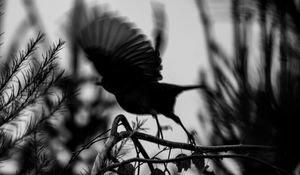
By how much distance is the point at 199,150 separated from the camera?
124cm

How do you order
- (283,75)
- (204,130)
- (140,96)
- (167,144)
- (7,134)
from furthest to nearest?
(204,130), (140,96), (283,75), (7,134), (167,144)

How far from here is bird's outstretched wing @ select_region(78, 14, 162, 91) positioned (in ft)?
5.71

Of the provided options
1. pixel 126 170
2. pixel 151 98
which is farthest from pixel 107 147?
pixel 151 98

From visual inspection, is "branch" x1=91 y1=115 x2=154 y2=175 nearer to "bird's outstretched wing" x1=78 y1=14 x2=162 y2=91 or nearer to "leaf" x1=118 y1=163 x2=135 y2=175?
"leaf" x1=118 y1=163 x2=135 y2=175

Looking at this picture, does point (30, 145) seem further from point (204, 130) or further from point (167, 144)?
point (204, 130)

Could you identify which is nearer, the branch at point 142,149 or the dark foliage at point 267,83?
the branch at point 142,149

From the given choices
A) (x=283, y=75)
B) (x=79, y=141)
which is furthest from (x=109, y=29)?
(x=79, y=141)

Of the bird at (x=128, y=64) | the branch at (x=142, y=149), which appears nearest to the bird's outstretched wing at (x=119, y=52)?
the bird at (x=128, y=64)

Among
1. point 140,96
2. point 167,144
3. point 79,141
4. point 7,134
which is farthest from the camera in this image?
point 79,141

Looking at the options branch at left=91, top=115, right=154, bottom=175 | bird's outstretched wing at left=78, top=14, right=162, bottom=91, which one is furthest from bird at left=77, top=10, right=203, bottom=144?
branch at left=91, top=115, right=154, bottom=175

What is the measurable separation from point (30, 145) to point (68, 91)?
7.7 inches

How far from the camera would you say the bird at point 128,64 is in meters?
1.74

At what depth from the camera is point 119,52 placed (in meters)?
1.83

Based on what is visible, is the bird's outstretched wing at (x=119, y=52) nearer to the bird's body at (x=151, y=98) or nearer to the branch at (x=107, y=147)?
the bird's body at (x=151, y=98)
